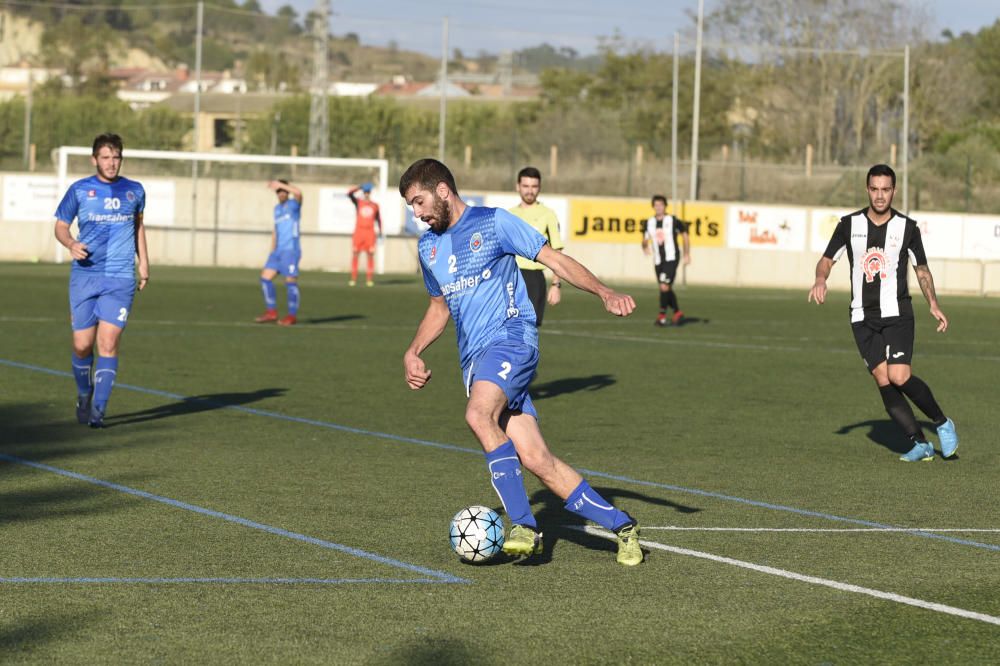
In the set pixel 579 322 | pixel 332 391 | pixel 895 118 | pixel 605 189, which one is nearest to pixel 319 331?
pixel 579 322

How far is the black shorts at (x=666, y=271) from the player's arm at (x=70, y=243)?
1371 centimetres

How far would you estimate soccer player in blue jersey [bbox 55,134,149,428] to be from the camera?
11781 mm

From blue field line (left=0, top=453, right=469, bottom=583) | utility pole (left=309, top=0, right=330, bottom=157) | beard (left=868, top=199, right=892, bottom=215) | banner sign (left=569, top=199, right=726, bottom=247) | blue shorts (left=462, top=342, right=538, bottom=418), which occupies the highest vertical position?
utility pole (left=309, top=0, right=330, bottom=157)

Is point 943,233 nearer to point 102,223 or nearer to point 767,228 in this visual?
point 767,228

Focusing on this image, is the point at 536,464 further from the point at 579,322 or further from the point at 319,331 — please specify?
the point at 579,322

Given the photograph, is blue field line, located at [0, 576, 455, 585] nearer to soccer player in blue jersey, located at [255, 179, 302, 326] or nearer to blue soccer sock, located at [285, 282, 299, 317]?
soccer player in blue jersey, located at [255, 179, 302, 326]

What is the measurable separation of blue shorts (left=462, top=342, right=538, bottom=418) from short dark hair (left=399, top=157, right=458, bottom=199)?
789 mm

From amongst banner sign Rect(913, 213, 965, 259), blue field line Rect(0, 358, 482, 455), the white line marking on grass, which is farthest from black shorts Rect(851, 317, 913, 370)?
banner sign Rect(913, 213, 965, 259)

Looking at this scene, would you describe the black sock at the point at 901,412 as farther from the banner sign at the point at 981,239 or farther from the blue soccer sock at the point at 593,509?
the banner sign at the point at 981,239

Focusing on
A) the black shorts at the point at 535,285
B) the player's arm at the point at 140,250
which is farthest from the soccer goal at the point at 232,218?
the player's arm at the point at 140,250

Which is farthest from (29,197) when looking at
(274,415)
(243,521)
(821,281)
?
(243,521)

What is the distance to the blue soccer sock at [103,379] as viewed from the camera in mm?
11867

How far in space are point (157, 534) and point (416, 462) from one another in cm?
294

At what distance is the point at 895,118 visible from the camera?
57.3 meters
